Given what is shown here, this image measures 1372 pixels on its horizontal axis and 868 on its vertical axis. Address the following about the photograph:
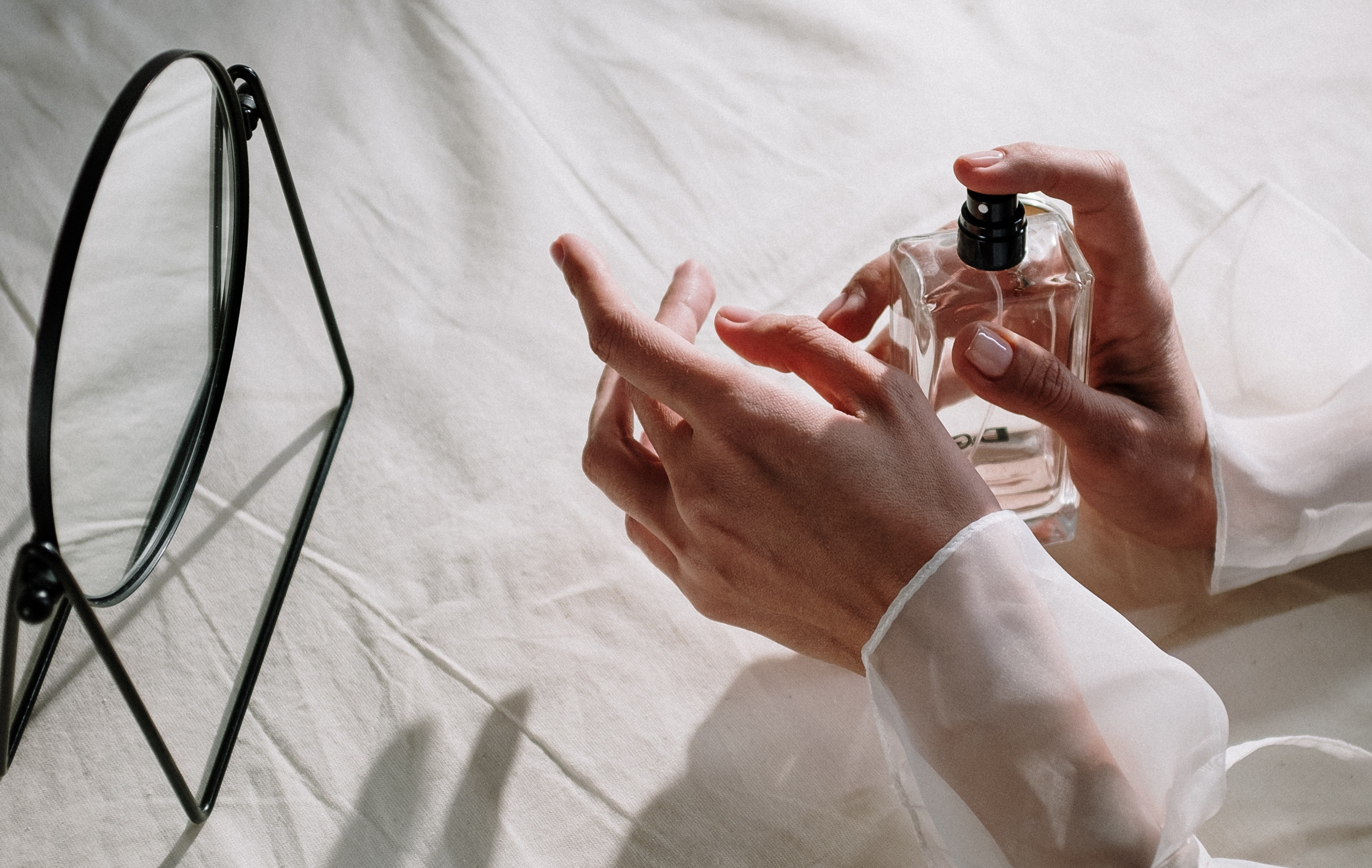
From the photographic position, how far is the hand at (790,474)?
389mm

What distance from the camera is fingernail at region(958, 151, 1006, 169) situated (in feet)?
1.32

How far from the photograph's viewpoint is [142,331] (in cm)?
46

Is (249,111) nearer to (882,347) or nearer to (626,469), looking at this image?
(626,469)

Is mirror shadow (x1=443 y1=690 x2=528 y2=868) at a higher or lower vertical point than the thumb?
lower

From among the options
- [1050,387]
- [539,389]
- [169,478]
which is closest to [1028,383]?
[1050,387]

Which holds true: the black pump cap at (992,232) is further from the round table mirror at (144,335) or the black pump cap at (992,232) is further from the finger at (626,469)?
the round table mirror at (144,335)

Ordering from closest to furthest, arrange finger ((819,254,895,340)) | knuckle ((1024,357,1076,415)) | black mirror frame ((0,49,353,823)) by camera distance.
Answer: black mirror frame ((0,49,353,823)) → knuckle ((1024,357,1076,415)) → finger ((819,254,895,340))

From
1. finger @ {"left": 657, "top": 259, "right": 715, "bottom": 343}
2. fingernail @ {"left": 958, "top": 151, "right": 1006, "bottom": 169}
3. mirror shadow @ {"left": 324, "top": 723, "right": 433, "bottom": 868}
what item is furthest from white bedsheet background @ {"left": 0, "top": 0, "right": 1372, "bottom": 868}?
fingernail @ {"left": 958, "top": 151, "right": 1006, "bottom": 169}

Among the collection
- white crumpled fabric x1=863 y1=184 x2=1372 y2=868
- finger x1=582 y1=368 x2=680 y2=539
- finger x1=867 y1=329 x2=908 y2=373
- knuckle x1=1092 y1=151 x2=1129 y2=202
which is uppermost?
knuckle x1=1092 y1=151 x2=1129 y2=202

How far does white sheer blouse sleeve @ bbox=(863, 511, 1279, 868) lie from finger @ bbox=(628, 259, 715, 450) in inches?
4.8

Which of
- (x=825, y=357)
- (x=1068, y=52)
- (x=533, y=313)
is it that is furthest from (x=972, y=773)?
(x=1068, y=52)

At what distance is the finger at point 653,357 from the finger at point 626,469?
0.04 metres

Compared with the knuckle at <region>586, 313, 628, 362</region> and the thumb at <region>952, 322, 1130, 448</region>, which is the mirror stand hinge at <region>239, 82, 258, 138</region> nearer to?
the knuckle at <region>586, 313, 628, 362</region>

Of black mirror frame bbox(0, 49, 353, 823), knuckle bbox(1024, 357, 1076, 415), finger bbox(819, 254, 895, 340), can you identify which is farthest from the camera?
finger bbox(819, 254, 895, 340)
